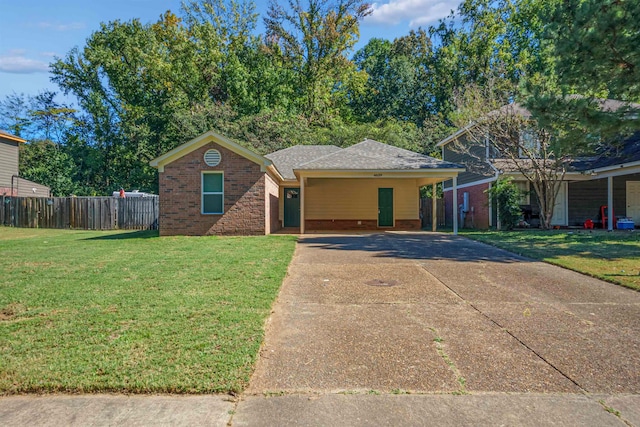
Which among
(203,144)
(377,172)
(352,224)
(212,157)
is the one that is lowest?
(352,224)

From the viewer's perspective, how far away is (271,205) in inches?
663

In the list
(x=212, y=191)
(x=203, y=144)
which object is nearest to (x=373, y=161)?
(x=212, y=191)

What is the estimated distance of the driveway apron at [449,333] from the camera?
346 cm

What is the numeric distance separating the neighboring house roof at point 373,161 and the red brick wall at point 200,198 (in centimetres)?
213

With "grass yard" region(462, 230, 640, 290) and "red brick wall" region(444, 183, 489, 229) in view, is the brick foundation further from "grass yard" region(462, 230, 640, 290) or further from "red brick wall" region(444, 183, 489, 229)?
"grass yard" region(462, 230, 640, 290)

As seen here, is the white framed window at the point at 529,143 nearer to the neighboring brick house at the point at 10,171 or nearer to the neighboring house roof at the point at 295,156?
the neighboring house roof at the point at 295,156

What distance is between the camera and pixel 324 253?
10.5m

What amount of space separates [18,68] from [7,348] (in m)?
53.9

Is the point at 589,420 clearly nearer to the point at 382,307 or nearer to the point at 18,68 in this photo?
the point at 382,307

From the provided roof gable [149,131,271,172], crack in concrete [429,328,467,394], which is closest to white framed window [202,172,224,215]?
roof gable [149,131,271,172]

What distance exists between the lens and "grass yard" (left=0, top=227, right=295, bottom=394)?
11.0 feet

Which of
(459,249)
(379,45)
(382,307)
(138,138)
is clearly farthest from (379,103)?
(382,307)

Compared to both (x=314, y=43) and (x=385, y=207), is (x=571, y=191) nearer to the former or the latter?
(x=385, y=207)

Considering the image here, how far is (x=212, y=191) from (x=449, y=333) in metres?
11.6
